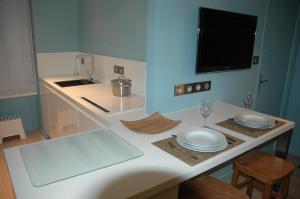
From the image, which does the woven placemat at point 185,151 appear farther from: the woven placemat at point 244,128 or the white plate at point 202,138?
the woven placemat at point 244,128

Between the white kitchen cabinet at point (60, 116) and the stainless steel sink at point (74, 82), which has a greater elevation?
the stainless steel sink at point (74, 82)

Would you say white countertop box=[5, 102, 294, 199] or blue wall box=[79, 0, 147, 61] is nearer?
white countertop box=[5, 102, 294, 199]

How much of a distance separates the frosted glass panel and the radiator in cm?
217

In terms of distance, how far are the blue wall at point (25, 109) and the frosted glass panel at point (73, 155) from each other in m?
2.34

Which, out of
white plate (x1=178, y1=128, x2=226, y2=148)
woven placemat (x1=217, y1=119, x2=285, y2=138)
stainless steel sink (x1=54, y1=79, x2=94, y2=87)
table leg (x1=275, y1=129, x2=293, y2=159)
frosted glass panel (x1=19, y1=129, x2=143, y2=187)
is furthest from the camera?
stainless steel sink (x1=54, y1=79, x2=94, y2=87)

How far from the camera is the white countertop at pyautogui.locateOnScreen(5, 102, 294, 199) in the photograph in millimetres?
841

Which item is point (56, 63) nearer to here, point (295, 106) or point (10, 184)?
point (10, 184)

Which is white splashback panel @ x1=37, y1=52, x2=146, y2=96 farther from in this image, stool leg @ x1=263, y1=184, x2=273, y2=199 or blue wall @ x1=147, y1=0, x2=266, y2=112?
stool leg @ x1=263, y1=184, x2=273, y2=199

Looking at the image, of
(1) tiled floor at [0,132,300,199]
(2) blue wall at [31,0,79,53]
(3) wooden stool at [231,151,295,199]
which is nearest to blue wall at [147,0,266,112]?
(3) wooden stool at [231,151,295,199]

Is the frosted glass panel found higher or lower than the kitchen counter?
lower

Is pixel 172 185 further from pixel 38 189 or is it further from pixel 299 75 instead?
pixel 299 75

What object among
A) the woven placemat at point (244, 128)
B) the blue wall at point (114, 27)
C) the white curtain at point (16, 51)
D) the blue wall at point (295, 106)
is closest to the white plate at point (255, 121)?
the woven placemat at point (244, 128)

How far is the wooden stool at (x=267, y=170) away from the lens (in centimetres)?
144

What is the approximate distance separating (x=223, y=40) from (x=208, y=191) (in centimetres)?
114
